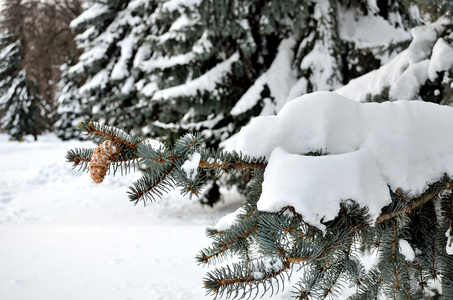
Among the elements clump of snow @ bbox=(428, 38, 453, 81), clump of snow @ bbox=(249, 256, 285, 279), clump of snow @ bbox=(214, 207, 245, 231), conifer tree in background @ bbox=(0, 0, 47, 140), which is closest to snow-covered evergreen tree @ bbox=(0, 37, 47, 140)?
conifer tree in background @ bbox=(0, 0, 47, 140)

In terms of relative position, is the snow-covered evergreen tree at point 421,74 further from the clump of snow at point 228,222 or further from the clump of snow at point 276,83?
the clump of snow at point 276,83

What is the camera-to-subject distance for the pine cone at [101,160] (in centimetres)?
93

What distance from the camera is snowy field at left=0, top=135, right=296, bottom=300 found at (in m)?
3.41

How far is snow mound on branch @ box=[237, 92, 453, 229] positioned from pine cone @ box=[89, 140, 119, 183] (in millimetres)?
371

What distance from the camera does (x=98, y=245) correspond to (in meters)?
4.72

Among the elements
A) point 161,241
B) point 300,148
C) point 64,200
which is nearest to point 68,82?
point 64,200

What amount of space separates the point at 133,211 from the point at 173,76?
2896mm

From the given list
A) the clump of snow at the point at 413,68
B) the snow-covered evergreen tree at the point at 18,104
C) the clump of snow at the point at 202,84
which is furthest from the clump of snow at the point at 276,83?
the snow-covered evergreen tree at the point at 18,104

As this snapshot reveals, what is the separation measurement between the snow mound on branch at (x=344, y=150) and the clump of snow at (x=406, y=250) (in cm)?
30

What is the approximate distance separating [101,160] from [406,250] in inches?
42.3

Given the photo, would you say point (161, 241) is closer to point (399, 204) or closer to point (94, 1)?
point (399, 204)

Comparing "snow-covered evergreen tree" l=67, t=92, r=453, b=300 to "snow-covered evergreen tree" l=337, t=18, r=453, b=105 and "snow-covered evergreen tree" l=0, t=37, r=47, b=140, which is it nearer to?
"snow-covered evergreen tree" l=337, t=18, r=453, b=105

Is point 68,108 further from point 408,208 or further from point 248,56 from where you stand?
point 408,208

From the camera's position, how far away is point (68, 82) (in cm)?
2009
